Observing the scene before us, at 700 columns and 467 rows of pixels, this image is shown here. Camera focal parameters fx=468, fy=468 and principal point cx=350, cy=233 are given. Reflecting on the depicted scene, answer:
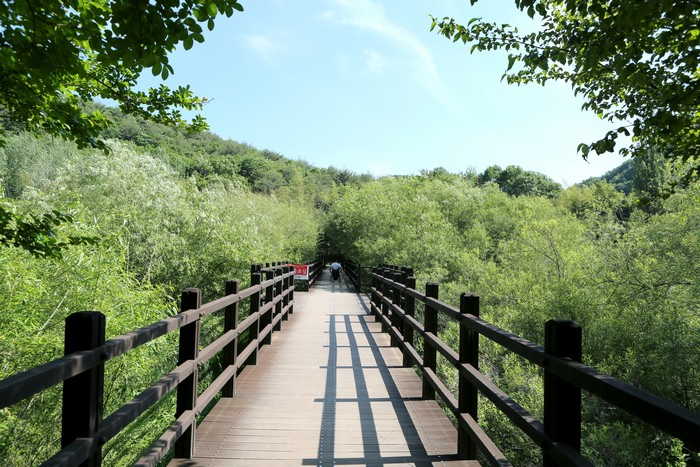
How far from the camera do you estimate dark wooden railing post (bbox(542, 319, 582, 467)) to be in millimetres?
1961

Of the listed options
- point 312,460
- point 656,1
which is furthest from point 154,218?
point 656,1

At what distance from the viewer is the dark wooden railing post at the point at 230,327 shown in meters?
4.40

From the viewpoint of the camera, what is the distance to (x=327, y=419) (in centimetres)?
425

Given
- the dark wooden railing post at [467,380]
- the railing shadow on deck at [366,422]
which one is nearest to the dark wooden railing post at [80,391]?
the railing shadow on deck at [366,422]

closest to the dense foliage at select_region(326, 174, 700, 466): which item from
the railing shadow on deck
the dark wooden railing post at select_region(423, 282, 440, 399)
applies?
the dark wooden railing post at select_region(423, 282, 440, 399)

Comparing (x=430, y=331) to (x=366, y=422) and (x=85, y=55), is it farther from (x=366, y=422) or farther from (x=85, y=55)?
(x=85, y=55)

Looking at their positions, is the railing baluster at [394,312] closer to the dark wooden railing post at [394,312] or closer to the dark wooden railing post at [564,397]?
the dark wooden railing post at [394,312]

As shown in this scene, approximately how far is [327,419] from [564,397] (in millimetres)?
2706

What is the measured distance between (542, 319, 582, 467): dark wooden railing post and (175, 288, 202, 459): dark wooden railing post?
2.28 meters

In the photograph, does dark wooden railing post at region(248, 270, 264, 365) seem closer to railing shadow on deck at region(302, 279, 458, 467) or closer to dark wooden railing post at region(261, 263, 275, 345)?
railing shadow on deck at region(302, 279, 458, 467)

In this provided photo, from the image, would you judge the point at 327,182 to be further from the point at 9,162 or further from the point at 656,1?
the point at 656,1

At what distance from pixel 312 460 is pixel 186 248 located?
1667 cm

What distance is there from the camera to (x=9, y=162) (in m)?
53.5

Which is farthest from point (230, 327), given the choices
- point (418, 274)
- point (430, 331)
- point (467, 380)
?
point (418, 274)
